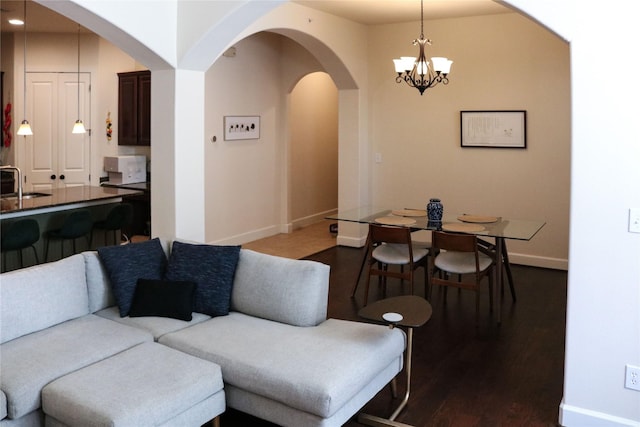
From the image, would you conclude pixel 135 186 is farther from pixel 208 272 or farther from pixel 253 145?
pixel 208 272

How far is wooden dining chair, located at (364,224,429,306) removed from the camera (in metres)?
5.01

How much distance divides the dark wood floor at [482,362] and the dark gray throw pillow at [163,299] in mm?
691

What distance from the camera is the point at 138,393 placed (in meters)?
2.59

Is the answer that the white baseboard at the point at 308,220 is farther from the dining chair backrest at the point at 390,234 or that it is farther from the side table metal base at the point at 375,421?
the side table metal base at the point at 375,421

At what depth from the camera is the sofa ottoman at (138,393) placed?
2.49 metres

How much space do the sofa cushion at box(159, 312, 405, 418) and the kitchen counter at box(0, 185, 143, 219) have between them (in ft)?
8.68

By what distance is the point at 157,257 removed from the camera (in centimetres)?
391

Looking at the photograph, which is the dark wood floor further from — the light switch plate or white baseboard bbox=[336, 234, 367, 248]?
white baseboard bbox=[336, 234, 367, 248]

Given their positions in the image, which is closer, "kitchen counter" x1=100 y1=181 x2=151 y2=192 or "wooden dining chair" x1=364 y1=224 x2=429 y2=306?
"wooden dining chair" x1=364 y1=224 x2=429 y2=306

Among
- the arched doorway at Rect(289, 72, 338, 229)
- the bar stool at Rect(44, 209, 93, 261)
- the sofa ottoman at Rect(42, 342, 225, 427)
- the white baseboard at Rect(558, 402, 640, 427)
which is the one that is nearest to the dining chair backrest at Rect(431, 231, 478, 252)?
the white baseboard at Rect(558, 402, 640, 427)

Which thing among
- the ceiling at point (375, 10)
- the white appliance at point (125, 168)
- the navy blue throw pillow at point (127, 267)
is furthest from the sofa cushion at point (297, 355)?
the white appliance at point (125, 168)

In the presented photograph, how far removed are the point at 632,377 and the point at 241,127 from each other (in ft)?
19.0

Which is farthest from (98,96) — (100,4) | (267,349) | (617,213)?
(617,213)

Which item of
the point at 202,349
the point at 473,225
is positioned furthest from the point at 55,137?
the point at 202,349
